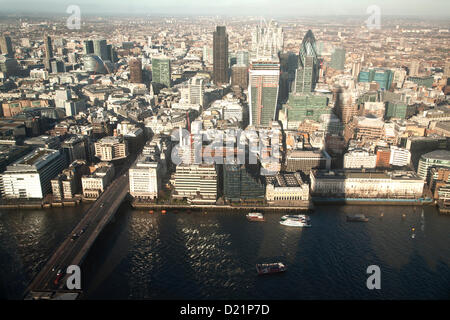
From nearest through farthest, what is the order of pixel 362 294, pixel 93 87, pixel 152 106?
pixel 362 294, pixel 152 106, pixel 93 87

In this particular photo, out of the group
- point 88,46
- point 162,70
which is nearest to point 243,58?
point 162,70

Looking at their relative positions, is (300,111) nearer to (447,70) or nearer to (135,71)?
(135,71)

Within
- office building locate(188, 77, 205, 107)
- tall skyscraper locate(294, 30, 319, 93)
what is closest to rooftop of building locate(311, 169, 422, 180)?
tall skyscraper locate(294, 30, 319, 93)

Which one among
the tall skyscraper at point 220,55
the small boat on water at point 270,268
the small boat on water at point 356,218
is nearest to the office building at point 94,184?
the small boat on water at point 270,268

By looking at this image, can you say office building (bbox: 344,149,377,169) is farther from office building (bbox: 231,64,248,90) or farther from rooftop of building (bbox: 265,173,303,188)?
office building (bbox: 231,64,248,90)

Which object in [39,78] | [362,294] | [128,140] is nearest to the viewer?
[362,294]

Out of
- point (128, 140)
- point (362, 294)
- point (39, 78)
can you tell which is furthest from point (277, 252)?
point (39, 78)

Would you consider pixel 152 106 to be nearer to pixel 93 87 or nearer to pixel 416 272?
pixel 93 87
